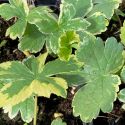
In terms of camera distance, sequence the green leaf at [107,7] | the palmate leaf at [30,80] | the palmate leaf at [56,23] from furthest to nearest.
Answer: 1. the green leaf at [107,7]
2. the palmate leaf at [56,23]
3. the palmate leaf at [30,80]

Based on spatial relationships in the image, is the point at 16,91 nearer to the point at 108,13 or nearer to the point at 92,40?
the point at 92,40

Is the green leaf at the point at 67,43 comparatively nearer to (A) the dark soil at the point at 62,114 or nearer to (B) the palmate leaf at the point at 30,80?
(B) the palmate leaf at the point at 30,80

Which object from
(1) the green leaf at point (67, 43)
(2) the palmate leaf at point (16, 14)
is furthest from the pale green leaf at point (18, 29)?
(1) the green leaf at point (67, 43)

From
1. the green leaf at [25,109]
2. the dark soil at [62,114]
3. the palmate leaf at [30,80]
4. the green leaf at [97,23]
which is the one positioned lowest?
the dark soil at [62,114]

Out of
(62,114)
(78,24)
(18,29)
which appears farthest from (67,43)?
(62,114)

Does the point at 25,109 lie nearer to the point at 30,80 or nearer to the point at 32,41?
the point at 30,80

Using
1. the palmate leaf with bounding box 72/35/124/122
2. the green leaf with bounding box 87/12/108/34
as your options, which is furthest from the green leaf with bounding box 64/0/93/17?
the palmate leaf with bounding box 72/35/124/122

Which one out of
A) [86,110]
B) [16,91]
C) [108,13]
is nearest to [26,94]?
[16,91]
